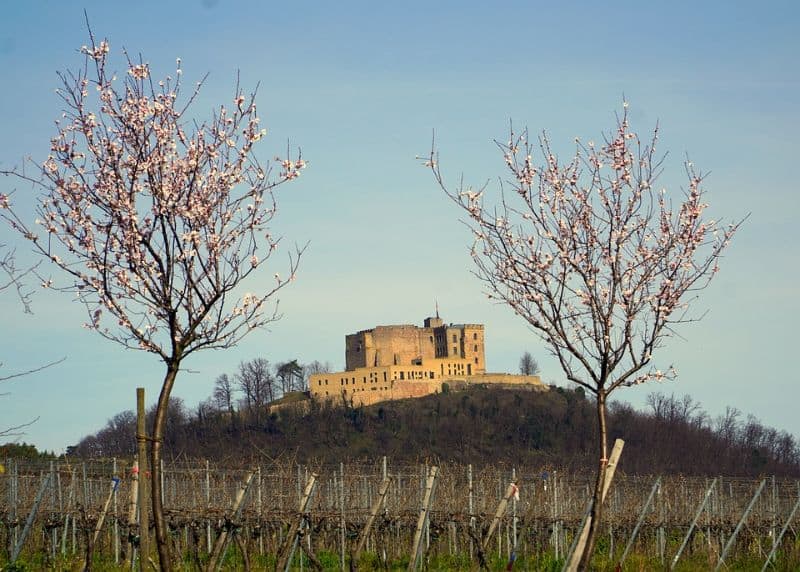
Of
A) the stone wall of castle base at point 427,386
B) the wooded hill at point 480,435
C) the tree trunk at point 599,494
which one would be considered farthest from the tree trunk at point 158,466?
the stone wall of castle base at point 427,386

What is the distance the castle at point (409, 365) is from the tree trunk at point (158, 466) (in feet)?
351

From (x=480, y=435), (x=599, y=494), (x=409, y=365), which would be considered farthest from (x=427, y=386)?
(x=599, y=494)

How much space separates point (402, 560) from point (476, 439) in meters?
76.6

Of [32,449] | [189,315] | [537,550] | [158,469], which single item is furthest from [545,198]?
[32,449]

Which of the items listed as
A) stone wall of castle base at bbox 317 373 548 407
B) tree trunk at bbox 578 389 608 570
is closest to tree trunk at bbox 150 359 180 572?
tree trunk at bbox 578 389 608 570

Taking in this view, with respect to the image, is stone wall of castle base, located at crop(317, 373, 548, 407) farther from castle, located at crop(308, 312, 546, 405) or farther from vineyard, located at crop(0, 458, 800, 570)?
vineyard, located at crop(0, 458, 800, 570)

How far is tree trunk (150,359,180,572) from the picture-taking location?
32.2 feet

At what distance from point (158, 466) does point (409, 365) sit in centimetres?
11855

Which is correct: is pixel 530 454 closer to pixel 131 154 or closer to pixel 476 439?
pixel 476 439

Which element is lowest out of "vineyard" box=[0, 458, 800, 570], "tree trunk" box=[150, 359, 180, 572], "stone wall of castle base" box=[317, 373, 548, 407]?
"vineyard" box=[0, 458, 800, 570]

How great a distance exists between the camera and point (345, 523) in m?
18.8

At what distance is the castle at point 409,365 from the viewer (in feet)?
400

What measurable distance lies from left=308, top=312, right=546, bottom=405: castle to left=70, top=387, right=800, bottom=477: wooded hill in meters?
6.18

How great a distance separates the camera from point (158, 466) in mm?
10062
